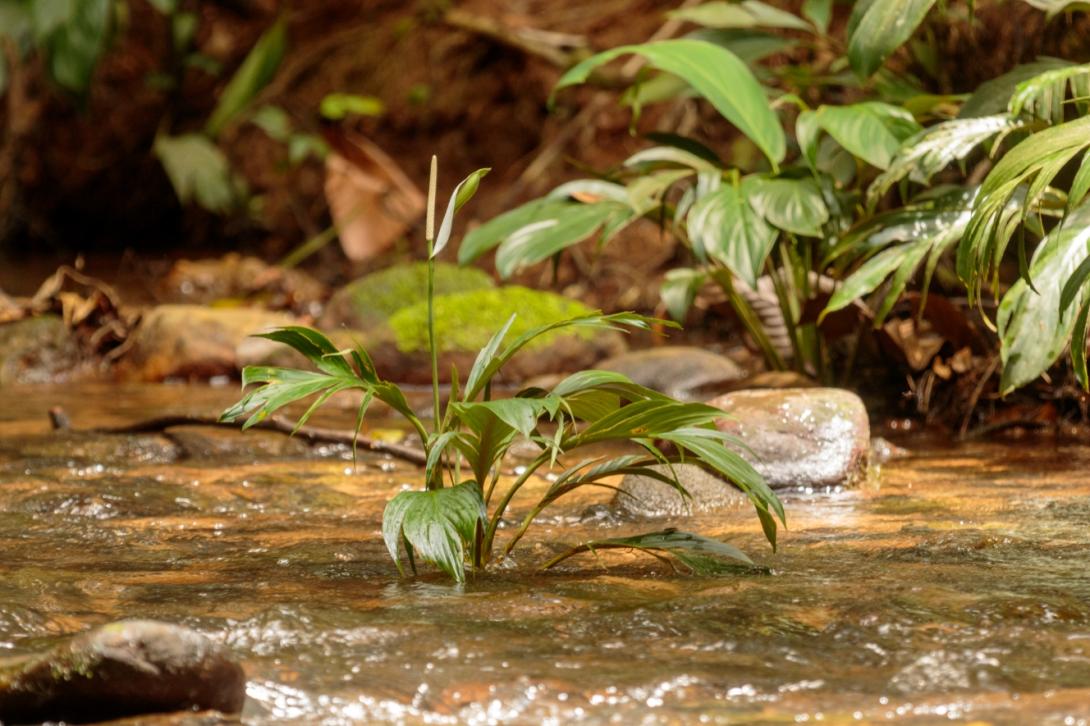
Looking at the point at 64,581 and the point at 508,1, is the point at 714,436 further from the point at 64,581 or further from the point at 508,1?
the point at 508,1

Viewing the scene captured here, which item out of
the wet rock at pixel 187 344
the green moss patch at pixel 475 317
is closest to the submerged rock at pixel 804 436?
the green moss patch at pixel 475 317

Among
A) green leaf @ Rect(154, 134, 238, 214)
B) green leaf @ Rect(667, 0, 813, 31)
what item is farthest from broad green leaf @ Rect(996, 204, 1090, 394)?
green leaf @ Rect(154, 134, 238, 214)

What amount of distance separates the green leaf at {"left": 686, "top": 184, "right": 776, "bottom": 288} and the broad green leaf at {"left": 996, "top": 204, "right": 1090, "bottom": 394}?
660 mm

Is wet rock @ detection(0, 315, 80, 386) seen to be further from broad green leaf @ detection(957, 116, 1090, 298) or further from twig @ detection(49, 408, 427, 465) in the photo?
broad green leaf @ detection(957, 116, 1090, 298)

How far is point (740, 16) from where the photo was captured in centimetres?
489

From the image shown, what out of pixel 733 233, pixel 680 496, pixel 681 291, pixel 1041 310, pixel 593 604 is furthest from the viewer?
pixel 681 291

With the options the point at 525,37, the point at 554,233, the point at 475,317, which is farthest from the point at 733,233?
the point at 525,37

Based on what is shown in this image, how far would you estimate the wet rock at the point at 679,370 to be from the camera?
5309 millimetres

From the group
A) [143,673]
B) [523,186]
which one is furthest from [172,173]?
[143,673]

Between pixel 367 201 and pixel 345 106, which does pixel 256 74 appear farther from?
pixel 367 201

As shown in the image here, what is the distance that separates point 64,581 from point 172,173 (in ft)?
24.8

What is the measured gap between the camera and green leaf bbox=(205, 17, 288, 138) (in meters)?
9.29

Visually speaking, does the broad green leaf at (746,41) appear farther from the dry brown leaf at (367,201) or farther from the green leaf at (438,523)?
the dry brown leaf at (367,201)

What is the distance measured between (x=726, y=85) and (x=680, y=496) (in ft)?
4.88
